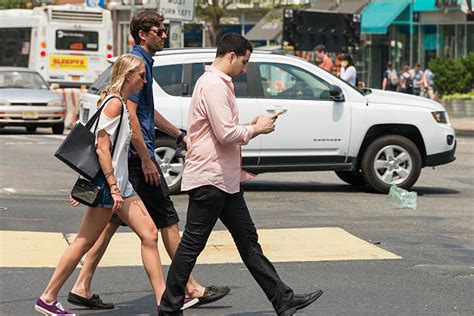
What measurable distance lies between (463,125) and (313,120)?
693 inches

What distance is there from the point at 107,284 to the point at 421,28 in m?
38.7

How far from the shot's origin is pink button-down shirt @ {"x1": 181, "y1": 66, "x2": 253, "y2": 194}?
6797 mm

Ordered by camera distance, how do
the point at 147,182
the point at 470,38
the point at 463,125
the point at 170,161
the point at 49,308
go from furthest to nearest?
1. the point at 470,38
2. the point at 463,125
3. the point at 170,161
4. the point at 147,182
5. the point at 49,308

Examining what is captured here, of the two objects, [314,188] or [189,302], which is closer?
[189,302]

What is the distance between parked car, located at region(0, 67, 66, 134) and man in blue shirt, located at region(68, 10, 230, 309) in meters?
18.6

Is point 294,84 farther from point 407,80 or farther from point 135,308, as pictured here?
point 407,80

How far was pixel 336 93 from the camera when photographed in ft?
45.9

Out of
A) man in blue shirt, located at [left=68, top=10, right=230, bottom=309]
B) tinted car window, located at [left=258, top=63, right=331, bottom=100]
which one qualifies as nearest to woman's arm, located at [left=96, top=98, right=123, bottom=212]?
man in blue shirt, located at [left=68, top=10, right=230, bottom=309]

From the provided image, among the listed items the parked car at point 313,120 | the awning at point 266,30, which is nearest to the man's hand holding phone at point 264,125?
the parked car at point 313,120

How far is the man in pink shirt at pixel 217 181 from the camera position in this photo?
6.87 meters

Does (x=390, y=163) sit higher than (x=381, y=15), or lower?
lower

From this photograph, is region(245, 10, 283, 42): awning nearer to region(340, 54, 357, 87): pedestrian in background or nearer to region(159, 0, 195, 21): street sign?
region(340, 54, 357, 87): pedestrian in background

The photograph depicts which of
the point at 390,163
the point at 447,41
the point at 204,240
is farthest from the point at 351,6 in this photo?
the point at 204,240

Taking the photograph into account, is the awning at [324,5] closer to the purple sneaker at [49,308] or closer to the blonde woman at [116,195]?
the blonde woman at [116,195]
